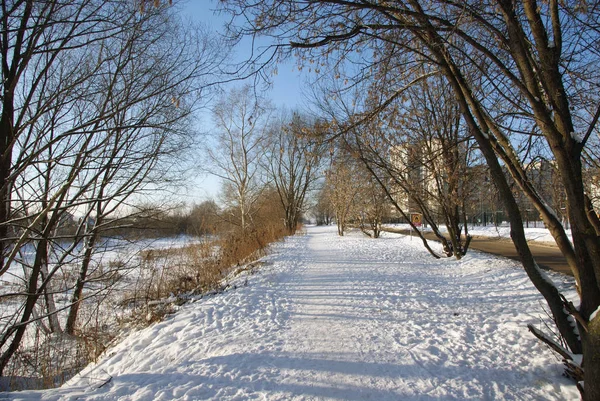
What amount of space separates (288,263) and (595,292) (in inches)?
318

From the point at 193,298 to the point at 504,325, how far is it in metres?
5.56

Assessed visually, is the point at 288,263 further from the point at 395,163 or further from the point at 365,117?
the point at 365,117

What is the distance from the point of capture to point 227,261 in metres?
10.5

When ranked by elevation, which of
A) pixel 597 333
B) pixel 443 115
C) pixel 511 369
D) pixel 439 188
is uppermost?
pixel 443 115

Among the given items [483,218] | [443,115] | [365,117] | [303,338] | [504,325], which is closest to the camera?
[303,338]

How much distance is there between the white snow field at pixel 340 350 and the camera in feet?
9.37

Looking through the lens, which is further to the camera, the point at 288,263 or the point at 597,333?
the point at 288,263

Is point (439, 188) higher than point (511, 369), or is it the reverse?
point (439, 188)

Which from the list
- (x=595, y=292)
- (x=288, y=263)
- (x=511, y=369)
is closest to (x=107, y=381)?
(x=511, y=369)

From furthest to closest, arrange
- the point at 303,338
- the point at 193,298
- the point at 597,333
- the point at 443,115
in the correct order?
the point at 443,115 < the point at 193,298 < the point at 303,338 < the point at 597,333

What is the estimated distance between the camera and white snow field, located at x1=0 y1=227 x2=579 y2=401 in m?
2.86

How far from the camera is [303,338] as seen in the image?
4.03 m

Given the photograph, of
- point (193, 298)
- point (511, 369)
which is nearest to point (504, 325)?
point (511, 369)

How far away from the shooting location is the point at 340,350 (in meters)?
3.64
